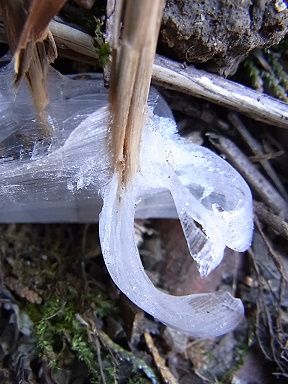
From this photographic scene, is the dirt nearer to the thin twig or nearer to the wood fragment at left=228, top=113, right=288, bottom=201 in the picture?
the thin twig

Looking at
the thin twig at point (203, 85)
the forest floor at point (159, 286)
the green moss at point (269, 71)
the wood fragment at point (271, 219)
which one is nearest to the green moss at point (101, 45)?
the thin twig at point (203, 85)

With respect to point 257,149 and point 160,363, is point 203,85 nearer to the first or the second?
point 257,149

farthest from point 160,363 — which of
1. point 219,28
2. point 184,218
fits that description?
point 219,28

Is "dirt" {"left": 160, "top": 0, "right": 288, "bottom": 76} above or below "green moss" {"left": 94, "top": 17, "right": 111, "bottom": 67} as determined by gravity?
above

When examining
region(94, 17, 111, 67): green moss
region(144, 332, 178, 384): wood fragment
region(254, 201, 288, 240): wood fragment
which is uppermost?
region(94, 17, 111, 67): green moss

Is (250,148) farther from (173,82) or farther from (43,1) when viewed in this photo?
(43,1)

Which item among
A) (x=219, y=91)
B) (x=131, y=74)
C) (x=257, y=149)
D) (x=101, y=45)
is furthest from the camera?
(x=257, y=149)

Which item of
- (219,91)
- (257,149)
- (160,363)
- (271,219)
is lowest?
(160,363)

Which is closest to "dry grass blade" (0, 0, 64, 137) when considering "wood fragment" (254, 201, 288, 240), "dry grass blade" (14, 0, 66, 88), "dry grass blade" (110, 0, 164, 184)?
"dry grass blade" (14, 0, 66, 88)
